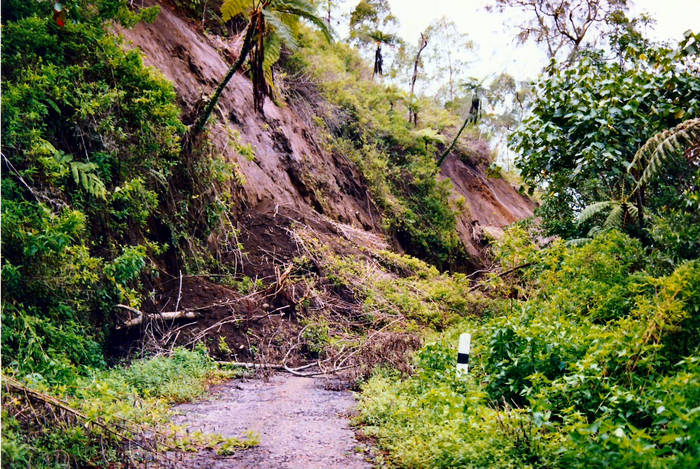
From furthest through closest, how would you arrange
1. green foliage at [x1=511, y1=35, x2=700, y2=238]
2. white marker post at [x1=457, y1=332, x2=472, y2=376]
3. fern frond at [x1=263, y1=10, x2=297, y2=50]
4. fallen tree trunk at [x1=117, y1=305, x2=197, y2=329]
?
fern frond at [x1=263, y1=10, x2=297, y2=50] → green foliage at [x1=511, y1=35, x2=700, y2=238] → fallen tree trunk at [x1=117, y1=305, x2=197, y2=329] → white marker post at [x1=457, y1=332, x2=472, y2=376]

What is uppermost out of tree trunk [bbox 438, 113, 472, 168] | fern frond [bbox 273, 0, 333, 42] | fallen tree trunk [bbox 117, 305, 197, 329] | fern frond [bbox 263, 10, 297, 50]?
tree trunk [bbox 438, 113, 472, 168]

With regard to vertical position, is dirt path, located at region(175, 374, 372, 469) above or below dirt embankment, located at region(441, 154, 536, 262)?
below

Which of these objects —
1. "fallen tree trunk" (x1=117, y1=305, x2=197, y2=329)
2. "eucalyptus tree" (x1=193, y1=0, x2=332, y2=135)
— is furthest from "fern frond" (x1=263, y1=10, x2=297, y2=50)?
"fallen tree trunk" (x1=117, y1=305, x2=197, y2=329)

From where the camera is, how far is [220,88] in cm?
1023

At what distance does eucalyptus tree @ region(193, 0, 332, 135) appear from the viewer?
32.8 ft

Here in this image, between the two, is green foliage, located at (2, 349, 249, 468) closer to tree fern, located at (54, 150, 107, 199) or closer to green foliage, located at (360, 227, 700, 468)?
green foliage, located at (360, 227, 700, 468)

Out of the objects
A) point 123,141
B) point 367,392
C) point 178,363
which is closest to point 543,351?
point 367,392

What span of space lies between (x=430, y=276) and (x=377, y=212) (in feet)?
21.4

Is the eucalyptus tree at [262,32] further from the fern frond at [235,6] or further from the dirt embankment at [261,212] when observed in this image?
the dirt embankment at [261,212]

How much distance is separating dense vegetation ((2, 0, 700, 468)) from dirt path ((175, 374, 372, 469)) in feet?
0.94

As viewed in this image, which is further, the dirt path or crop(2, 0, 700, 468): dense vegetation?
the dirt path

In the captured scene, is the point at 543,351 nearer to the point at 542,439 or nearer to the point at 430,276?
the point at 542,439

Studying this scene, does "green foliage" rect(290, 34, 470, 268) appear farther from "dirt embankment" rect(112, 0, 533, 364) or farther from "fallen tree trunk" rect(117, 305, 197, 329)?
"fallen tree trunk" rect(117, 305, 197, 329)

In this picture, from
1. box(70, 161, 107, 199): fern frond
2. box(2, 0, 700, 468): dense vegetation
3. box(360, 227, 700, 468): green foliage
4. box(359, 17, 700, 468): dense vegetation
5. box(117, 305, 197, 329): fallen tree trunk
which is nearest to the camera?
box(360, 227, 700, 468): green foliage
